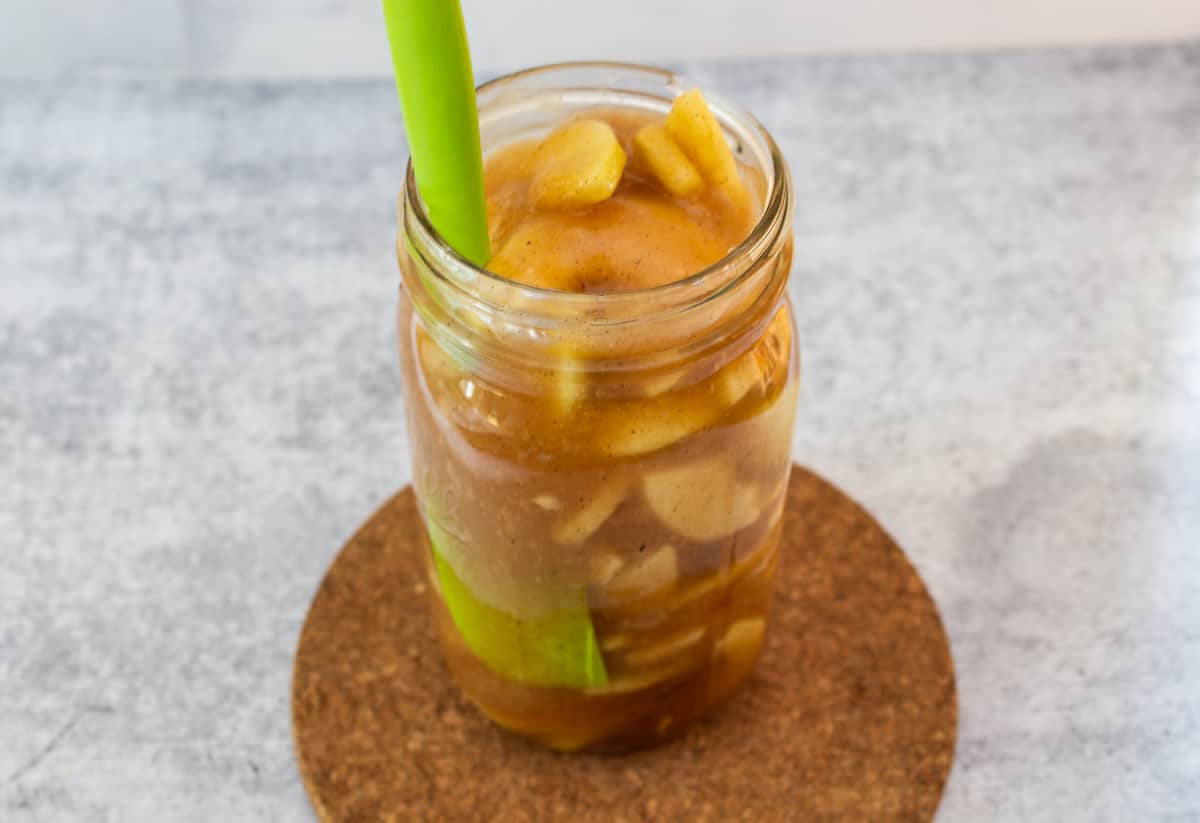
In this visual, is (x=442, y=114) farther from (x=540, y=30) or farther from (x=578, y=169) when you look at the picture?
(x=540, y=30)

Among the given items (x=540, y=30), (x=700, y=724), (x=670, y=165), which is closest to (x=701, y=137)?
(x=670, y=165)

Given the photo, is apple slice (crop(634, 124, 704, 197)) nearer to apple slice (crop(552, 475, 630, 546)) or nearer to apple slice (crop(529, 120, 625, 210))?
apple slice (crop(529, 120, 625, 210))

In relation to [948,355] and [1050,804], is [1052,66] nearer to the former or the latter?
[948,355]

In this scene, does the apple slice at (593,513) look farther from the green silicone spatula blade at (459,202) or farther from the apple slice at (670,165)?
the apple slice at (670,165)

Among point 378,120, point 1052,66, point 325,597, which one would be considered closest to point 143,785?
point 325,597

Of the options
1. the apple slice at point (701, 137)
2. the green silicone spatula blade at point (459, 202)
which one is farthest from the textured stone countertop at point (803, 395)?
the apple slice at point (701, 137)

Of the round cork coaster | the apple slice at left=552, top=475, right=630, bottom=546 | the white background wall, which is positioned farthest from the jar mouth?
the white background wall

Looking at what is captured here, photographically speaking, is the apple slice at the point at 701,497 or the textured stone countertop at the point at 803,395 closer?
the apple slice at the point at 701,497
